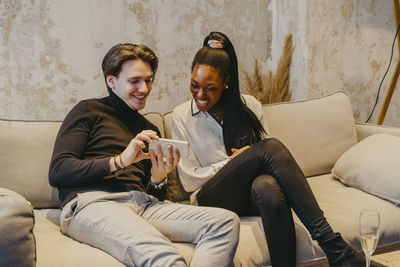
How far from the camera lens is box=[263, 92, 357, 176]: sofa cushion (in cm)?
229

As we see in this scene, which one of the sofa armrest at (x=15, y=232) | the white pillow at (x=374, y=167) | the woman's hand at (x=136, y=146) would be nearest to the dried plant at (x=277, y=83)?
the white pillow at (x=374, y=167)

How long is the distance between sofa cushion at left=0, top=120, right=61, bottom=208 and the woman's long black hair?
838 mm

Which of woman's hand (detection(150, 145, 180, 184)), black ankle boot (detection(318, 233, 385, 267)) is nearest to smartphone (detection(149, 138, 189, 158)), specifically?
woman's hand (detection(150, 145, 180, 184))

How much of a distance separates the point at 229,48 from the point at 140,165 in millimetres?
711

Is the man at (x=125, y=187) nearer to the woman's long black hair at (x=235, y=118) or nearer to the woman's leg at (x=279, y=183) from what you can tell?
the woman's leg at (x=279, y=183)

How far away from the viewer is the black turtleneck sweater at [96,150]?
1.57 meters

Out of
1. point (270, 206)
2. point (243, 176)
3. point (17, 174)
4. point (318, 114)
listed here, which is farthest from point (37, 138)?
point (318, 114)

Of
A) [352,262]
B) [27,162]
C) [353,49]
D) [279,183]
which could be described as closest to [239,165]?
[279,183]

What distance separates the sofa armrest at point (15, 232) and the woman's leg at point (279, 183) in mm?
735

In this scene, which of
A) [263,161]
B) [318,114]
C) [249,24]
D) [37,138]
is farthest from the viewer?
[249,24]

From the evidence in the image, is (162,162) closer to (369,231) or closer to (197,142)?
(197,142)

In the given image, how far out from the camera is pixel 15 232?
1253mm

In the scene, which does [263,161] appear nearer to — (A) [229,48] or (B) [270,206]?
(B) [270,206]

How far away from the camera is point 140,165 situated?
1.83 metres
